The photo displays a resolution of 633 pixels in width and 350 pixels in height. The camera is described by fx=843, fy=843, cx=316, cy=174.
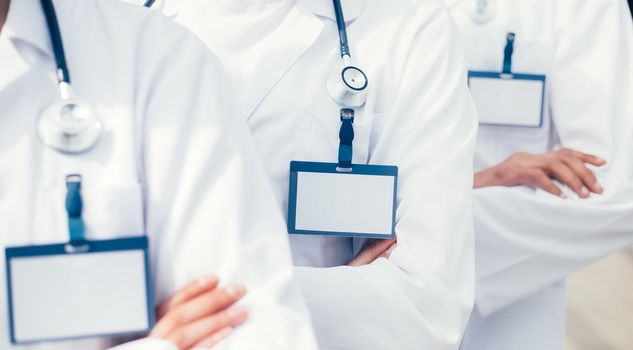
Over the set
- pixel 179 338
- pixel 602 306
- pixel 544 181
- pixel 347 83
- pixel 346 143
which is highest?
pixel 347 83

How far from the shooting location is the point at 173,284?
42.6 inches

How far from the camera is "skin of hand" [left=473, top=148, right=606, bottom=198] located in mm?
1863

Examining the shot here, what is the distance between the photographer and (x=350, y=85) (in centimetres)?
143

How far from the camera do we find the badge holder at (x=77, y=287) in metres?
1.02

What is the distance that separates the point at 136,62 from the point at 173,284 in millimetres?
303

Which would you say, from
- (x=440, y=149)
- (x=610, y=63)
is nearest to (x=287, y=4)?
(x=440, y=149)

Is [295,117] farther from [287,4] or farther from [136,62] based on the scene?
[136,62]

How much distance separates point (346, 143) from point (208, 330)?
1.57 ft

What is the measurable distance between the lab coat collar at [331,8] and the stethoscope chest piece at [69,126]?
1.84 feet

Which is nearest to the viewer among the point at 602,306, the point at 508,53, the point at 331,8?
the point at 331,8

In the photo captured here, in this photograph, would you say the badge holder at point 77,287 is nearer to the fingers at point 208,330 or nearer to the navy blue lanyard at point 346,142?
the fingers at point 208,330

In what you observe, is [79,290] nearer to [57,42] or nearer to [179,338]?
[179,338]

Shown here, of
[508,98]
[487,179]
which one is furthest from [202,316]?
[508,98]

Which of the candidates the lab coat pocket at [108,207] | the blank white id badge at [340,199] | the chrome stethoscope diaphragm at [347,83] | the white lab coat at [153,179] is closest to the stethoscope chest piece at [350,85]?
the chrome stethoscope diaphragm at [347,83]
